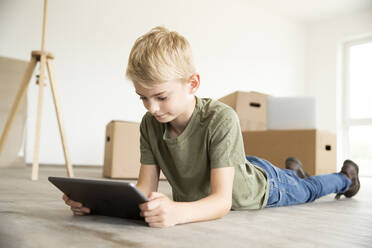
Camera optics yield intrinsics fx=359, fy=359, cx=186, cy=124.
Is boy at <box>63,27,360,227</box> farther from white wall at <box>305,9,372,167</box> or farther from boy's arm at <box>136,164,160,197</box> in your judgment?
white wall at <box>305,9,372,167</box>

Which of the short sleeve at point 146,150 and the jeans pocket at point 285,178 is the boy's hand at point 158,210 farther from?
the jeans pocket at point 285,178

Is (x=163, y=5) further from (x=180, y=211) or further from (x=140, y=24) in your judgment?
(x=180, y=211)

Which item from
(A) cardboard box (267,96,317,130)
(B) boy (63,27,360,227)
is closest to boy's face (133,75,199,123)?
(B) boy (63,27,360,227)

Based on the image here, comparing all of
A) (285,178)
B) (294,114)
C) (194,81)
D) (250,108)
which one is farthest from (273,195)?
(250,108)

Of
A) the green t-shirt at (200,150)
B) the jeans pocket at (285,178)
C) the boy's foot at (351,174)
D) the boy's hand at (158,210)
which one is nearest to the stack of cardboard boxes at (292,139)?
the boy's foot at (351,174)

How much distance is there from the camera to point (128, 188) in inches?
27.8

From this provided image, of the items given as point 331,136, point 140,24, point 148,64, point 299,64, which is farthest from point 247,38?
point 148,64

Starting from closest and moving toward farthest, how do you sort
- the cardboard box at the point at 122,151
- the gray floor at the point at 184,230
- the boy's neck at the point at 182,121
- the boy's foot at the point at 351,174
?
the gray floor at the point at 184,230 → the boy's neck at the point at 182,121 → the boy's foot at the point at 351,174 → the cardboard box at the point at 122,151

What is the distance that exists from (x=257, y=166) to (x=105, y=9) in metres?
2.98

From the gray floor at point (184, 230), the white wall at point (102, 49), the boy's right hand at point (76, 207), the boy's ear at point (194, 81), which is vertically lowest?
the gray floor at point (184, 230)

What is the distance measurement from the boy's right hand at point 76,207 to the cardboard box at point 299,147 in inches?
59.8

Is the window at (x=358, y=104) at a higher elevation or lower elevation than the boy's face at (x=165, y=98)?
higher

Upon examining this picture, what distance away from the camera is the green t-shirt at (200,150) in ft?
3.01

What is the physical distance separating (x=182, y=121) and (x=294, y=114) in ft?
4.82
